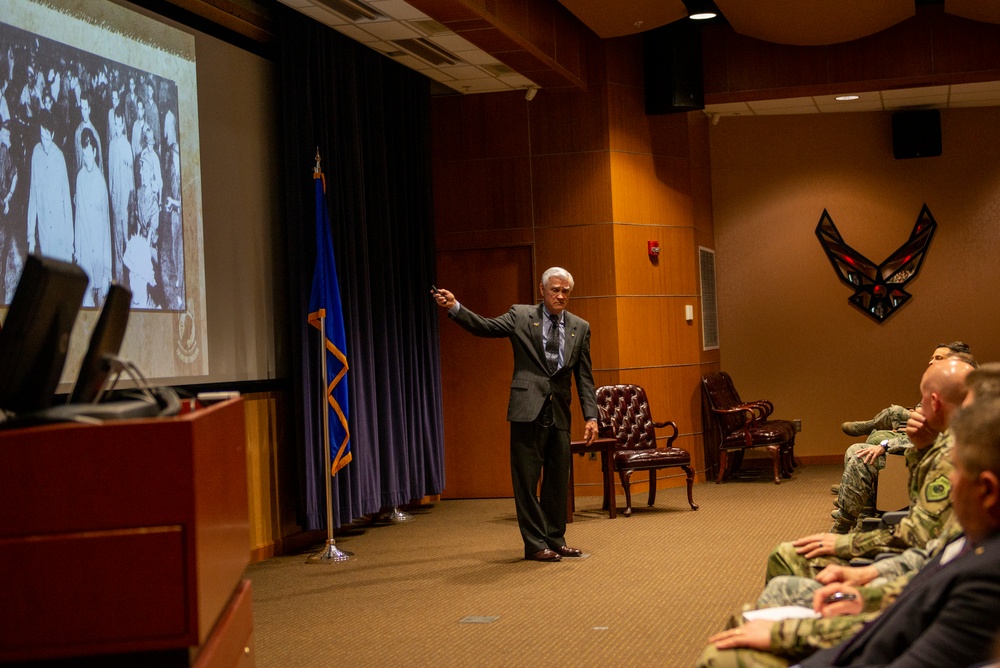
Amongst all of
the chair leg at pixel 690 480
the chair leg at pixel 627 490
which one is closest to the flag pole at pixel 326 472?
the chair leg at pixel 627 490

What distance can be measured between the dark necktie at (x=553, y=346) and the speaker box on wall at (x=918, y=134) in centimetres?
598

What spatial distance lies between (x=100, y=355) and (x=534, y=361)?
4.26m

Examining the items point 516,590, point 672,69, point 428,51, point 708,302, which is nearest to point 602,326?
point 708,302

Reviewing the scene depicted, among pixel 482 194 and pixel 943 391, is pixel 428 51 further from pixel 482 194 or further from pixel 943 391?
pixel 943 391

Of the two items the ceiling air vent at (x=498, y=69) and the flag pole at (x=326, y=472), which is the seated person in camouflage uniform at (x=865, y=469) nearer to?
the flag pole at (x=326, y=472)

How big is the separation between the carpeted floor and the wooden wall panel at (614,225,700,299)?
A: 2.07 m

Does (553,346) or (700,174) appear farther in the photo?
(700,174)

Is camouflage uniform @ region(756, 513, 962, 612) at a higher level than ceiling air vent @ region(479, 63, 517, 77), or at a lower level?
lower

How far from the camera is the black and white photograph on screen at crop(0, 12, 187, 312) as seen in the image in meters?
4.61

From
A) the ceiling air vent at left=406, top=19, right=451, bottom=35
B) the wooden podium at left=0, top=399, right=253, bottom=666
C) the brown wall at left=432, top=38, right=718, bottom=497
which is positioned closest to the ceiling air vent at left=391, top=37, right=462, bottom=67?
the ceiling air vent at left=406, top=19, right=451, bottom=35

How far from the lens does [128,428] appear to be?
1.73 metres

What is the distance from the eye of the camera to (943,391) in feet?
9.99

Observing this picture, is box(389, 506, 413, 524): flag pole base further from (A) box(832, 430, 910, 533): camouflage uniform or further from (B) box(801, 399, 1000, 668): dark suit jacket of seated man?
(B) box(801, 399, 1000, 668): dark suit jacket of seated man

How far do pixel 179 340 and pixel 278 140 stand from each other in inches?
70.1
